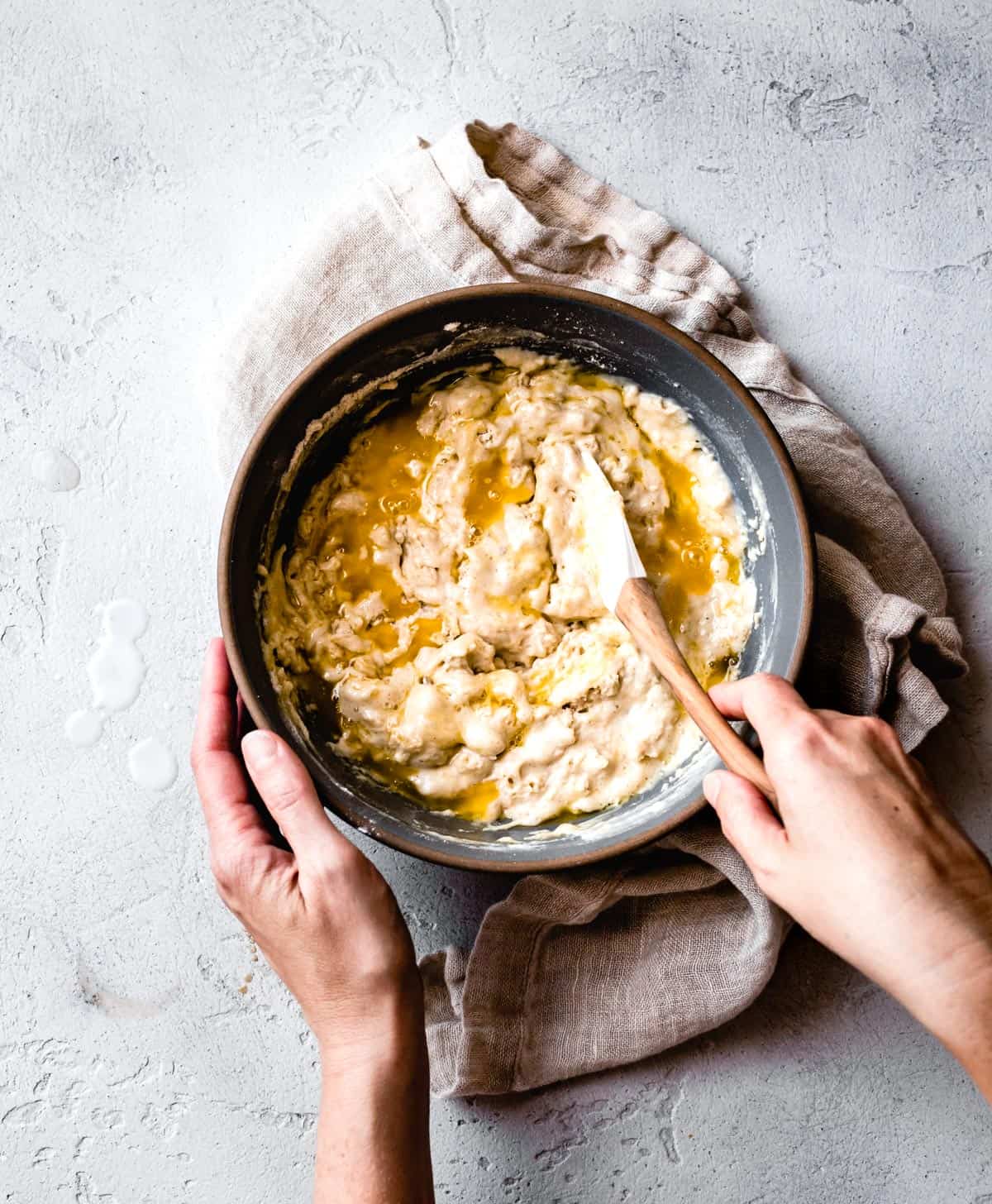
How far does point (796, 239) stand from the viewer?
1.92 metres

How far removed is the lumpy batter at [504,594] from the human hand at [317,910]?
0.67ft

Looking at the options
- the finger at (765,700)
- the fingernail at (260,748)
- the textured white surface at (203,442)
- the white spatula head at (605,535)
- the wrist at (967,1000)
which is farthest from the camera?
the textured white surface at (203,442)

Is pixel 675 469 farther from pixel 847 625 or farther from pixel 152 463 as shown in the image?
pixel 152 463

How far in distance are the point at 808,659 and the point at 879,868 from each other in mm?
492

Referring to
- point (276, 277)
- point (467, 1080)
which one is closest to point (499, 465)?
point (276, 277)

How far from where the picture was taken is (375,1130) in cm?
152

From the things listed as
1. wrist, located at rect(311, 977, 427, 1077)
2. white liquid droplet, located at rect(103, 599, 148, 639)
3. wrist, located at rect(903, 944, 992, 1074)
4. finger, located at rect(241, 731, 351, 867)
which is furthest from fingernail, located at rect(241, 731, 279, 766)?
wrist, located at rect(903, 944, 992, 1074)

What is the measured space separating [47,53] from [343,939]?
1609 millimetres

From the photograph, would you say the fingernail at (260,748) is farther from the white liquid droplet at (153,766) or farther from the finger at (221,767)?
the white liquid droplet at (153,766)

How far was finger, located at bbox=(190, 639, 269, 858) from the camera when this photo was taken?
5.09 ft

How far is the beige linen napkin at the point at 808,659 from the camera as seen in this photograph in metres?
1.73

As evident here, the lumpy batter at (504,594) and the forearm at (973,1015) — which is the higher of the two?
the lumpy batter at (504,594)

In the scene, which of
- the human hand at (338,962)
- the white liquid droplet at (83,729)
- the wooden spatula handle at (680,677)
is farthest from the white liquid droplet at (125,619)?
the wooden spatula handle at (680,677)

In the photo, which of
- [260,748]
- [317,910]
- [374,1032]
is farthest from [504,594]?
[374,1032]
